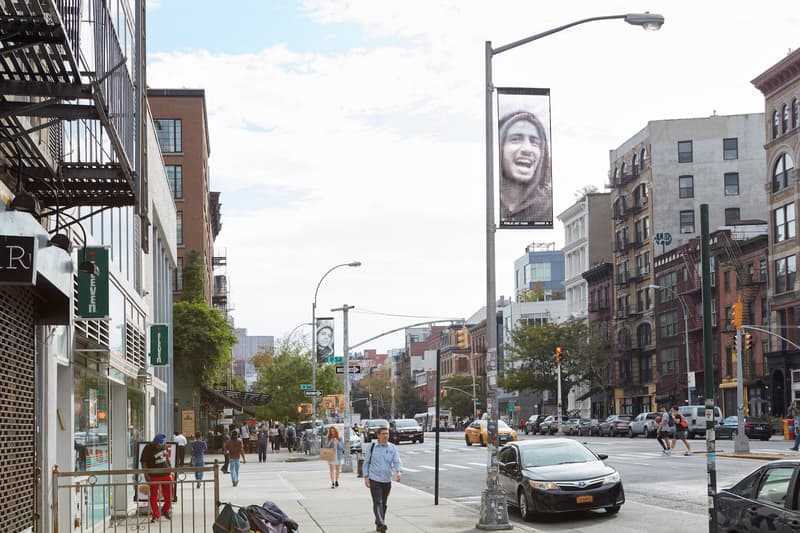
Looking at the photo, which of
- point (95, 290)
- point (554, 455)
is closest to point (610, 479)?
point (554, 455)

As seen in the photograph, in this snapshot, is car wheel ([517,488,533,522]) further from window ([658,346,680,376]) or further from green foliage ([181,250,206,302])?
window ([658,346,680,376])

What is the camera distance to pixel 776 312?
207 ft

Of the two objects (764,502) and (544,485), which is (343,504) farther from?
(764,502)

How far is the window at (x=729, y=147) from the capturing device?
84.6 meters

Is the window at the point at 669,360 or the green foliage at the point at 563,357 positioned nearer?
the window at the point at 669,360

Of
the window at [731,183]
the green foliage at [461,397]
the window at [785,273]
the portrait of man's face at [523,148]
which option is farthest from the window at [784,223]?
the green foliage at [461,397]

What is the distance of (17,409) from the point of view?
473 inches

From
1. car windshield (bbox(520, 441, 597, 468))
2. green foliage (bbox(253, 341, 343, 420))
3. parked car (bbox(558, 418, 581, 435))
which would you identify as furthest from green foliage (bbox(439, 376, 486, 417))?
car windshield (bbox(520, 441, 597, 468))

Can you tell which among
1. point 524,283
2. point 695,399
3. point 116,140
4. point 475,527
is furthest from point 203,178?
point 524,283

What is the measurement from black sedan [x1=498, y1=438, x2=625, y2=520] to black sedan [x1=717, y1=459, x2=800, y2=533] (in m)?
7.67

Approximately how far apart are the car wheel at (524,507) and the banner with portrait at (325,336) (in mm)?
33714

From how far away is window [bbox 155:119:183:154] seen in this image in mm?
65188

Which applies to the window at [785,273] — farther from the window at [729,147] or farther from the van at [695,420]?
the window at [729,147]

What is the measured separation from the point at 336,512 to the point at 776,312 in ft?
155
